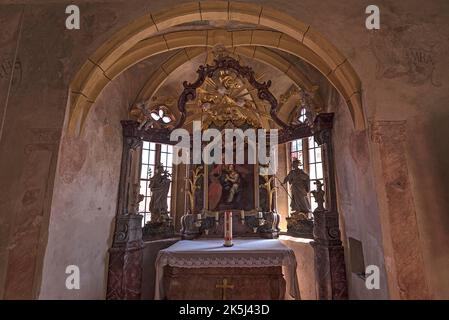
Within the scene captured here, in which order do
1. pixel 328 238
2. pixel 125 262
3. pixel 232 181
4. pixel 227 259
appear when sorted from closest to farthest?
1. pixel 227 259
2. pixel 328 238
3. pixel 125 262
4. pixel 232 181

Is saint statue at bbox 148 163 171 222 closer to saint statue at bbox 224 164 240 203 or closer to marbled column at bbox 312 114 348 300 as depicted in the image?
saint statue at bbox 224 164 240 203

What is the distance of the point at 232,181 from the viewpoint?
6258mm

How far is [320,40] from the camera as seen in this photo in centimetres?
322

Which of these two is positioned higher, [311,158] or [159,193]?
[311,158]

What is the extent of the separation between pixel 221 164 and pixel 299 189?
6.95 ft

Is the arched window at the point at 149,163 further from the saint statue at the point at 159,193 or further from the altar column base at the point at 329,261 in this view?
the altar column base at the point at 329,261

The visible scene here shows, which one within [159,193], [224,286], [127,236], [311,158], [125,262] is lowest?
[224,286]

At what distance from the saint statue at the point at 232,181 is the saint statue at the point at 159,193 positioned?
5.11ft

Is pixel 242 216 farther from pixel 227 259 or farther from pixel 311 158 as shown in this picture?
pixel 311 158

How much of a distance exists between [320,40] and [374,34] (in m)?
0.69

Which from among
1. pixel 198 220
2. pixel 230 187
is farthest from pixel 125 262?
pixel 230 187

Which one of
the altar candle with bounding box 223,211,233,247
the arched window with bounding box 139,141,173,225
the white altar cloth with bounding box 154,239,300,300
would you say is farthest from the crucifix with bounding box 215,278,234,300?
the arched window with bounding box 139,141,173,225
